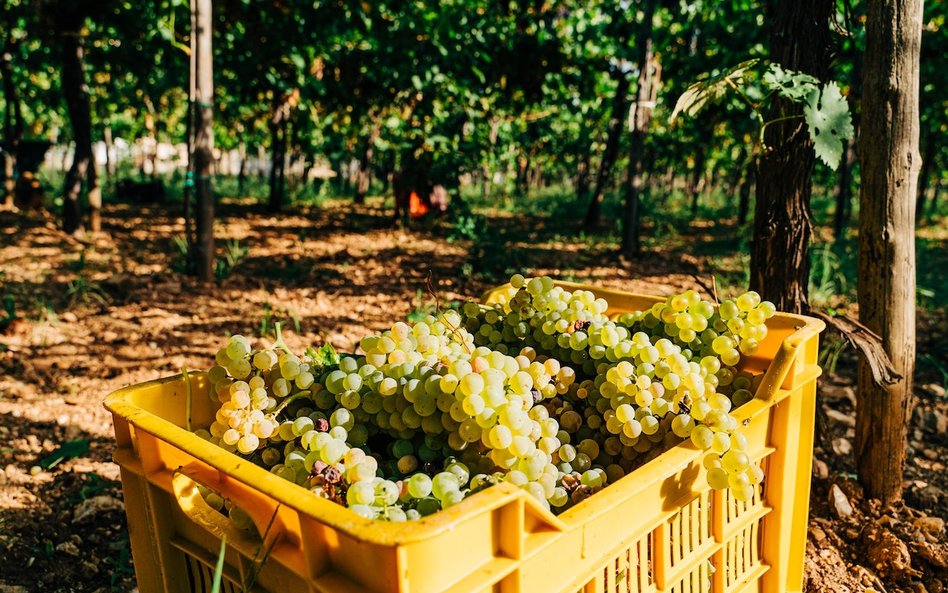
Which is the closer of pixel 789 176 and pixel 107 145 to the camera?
pixel 789 176

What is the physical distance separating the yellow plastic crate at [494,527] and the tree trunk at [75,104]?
6317mm

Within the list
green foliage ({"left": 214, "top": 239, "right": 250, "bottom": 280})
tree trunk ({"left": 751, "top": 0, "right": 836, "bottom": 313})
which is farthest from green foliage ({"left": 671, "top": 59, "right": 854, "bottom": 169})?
green foliage ({"left": 214, "top": 239, "right": 250, "bottom": 280})

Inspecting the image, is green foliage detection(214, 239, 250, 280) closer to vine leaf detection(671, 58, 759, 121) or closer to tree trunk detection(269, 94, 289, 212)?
tree trunk detection(269, 94, 289, 212)

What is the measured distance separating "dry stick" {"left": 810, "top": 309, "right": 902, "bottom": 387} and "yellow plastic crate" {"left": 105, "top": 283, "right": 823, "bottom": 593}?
0.51 metres

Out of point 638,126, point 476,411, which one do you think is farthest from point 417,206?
point 476,411

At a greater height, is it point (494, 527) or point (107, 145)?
point (107, 145)

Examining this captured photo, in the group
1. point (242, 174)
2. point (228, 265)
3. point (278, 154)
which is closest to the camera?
point (228, 265)

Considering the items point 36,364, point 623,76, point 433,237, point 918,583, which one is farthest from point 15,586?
point 623,76

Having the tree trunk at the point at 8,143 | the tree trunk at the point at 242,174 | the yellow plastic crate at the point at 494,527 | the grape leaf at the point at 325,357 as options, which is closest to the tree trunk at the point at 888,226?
the yellow plastic crate at the point at 494,527

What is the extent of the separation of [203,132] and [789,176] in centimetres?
396

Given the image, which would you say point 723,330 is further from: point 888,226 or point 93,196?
point 93,196

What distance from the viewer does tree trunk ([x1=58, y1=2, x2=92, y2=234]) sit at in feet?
19.4

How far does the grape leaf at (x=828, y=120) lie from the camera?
1.77m

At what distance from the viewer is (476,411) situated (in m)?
0.99
